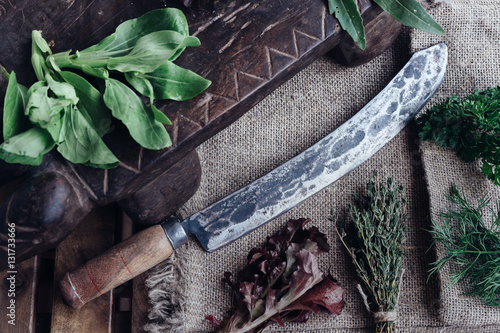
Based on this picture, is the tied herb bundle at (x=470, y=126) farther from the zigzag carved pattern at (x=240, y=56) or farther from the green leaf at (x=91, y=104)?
the green leaf at (x=91, y=104)

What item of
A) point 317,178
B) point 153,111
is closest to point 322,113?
point 317,178

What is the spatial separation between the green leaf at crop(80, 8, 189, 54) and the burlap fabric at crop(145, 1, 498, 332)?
0.58m

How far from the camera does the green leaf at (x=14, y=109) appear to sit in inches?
46.6

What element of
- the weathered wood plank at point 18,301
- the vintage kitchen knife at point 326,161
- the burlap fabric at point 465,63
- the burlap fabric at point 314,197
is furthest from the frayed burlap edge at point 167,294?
the burlap fabric at point 465,63

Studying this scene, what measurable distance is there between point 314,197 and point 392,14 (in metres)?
0.77

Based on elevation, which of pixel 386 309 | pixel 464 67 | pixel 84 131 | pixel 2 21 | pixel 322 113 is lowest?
pixel 386 309

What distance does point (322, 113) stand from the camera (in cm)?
182

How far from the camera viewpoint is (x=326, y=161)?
1.68 meters

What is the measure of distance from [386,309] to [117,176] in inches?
44.7

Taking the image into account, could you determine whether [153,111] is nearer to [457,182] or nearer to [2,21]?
[2,21]

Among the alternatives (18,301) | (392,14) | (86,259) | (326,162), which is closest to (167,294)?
(86,259)

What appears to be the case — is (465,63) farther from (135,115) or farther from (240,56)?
(135,115)

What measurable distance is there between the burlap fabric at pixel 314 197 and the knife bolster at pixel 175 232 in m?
0.09

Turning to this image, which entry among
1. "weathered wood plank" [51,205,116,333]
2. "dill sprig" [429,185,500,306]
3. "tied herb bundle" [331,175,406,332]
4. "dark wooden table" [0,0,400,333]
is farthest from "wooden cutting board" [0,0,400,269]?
"dill sprig" [429,185,500,306]
